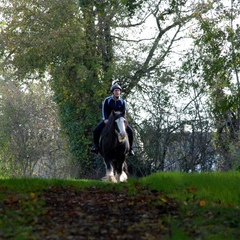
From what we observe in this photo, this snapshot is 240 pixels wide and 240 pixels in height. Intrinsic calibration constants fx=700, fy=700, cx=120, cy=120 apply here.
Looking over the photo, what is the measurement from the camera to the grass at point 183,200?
9.49 m

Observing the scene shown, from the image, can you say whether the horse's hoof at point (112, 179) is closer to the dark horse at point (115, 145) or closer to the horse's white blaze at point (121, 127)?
the dark horse at point (115, 145)

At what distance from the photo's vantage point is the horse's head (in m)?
18.9

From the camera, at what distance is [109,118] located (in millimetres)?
19578

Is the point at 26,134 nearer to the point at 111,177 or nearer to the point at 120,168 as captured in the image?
the point at 120,168

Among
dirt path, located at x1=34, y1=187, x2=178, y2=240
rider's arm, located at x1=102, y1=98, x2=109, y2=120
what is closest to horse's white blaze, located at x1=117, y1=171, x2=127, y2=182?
rider's arm, located at x1=102, y1=98, x2=109, y2=120

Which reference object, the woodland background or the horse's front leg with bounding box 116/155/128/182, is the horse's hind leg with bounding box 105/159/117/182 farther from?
the woodland background

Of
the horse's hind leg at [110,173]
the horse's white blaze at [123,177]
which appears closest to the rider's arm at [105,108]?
the horse's hind leg at [110,173]

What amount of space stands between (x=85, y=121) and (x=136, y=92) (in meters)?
3.13

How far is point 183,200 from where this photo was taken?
12656mm

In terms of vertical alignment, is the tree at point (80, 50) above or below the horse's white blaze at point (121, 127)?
above

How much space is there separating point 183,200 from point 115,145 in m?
7.09

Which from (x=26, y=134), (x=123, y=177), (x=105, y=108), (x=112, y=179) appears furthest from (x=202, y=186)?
(x=26, y=134)

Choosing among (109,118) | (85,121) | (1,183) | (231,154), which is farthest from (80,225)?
(85,121)

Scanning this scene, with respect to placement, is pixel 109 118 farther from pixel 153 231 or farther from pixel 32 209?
pixel 153 231
